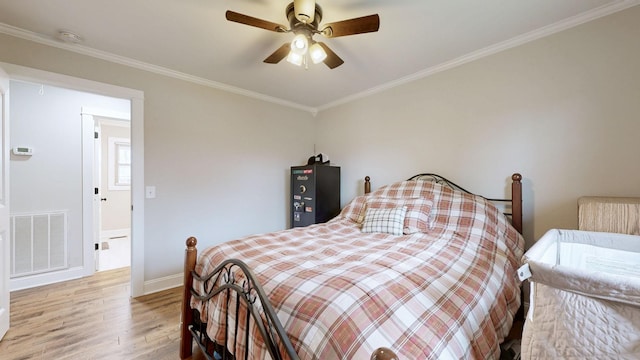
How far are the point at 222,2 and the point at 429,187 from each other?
228 cm

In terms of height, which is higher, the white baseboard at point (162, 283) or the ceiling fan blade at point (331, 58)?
the ceiling fan blade at point (331, 58)

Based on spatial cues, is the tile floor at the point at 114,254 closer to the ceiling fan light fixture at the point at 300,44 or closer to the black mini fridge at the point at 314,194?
the black mini fridge at the point at 314,194

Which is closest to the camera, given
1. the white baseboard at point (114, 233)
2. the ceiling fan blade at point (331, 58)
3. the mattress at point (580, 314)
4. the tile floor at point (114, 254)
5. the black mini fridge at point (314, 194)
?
the mattress at point (580, 314)

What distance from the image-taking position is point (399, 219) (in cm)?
217

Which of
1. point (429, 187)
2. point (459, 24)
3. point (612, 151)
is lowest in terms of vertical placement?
point (429, 187)

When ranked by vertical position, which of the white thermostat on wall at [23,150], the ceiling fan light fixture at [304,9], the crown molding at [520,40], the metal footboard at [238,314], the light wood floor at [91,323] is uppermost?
the crown molding at [520,40]

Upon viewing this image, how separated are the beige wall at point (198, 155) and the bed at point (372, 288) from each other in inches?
54.5

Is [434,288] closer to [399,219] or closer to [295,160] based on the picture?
[399,219]

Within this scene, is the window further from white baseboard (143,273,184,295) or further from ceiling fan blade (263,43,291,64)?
ceiling fan blade (263,43,291,64)

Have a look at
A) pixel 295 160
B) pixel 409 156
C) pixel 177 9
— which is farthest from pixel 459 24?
pixel 295 160

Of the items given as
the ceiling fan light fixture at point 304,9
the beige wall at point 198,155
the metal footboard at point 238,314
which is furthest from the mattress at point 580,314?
the beige wall at point 198,155

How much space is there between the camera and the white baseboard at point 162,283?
2.67 meters

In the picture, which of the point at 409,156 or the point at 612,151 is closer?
the point at 612,151

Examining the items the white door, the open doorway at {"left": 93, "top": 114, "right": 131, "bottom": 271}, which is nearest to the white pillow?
the white door
